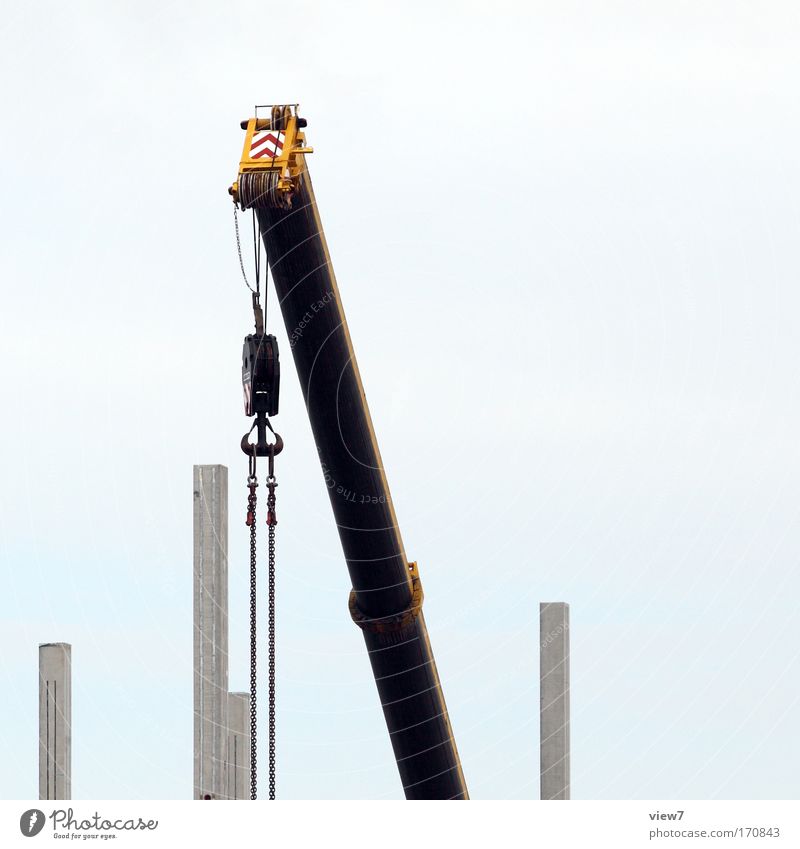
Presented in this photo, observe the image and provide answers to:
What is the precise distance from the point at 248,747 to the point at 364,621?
1915 mm

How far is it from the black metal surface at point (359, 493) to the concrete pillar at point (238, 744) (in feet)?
4.82

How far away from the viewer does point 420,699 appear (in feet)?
52.7

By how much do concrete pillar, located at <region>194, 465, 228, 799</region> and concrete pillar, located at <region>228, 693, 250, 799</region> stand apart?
3.8 inches

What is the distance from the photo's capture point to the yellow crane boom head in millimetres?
13453

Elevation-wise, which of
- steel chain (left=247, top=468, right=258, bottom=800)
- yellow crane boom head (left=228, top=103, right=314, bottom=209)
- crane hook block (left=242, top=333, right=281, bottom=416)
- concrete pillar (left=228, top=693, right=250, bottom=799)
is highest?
yellow crane boom head (left=228, top=103, right=314, bottom=209)

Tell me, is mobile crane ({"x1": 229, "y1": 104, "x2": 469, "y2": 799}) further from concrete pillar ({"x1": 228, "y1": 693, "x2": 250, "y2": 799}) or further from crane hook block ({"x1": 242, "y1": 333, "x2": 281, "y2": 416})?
concrete pillar ({"x1": 228, "y1": 693, "x2": 250, "y2": 799})

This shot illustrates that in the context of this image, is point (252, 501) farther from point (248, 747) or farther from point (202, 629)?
→ point (248, 747)

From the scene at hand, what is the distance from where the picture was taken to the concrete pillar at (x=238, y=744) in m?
16.0

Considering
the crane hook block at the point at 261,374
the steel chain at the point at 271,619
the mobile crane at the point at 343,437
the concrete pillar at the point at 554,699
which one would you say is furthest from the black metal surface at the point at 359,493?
the concrete pillar at the point at 554,699

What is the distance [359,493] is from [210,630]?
2372 mm

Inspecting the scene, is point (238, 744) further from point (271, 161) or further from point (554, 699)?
point (271, 161)

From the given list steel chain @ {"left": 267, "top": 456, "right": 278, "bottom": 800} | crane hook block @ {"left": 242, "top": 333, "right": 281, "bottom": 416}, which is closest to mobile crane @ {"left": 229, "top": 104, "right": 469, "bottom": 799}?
crane hook block @ {"left": 242, "top": 333, "right": 281, "bottom": 416}

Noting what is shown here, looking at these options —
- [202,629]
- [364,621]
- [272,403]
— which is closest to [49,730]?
[202,629]

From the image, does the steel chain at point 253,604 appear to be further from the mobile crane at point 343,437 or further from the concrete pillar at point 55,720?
the concrete pillar at point 55,720
